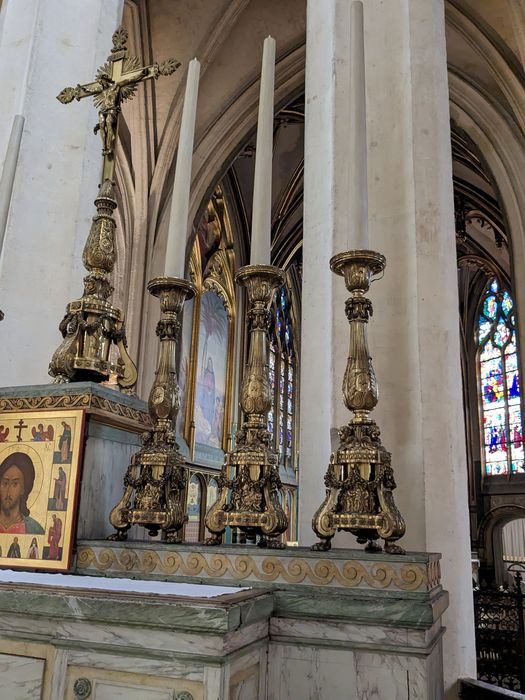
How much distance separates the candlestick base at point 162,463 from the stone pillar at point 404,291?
463 millimetres

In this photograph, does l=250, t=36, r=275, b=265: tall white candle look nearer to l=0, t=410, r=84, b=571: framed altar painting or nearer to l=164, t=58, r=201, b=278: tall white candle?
l=164, t=58, r=201, b=278: tall white candle

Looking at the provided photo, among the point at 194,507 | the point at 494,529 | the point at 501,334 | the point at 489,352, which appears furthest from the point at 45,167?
the point at 489,352

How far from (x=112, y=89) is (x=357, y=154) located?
93 cm

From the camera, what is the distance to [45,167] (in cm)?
274

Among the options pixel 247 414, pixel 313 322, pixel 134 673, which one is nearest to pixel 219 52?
pixel 313 322

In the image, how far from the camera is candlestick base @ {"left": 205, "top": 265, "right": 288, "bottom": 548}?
53.4 inches

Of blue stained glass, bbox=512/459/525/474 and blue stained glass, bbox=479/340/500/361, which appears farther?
blue stained glass, bbox=479/340/500/361

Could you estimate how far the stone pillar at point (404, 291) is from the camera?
171 centimetres

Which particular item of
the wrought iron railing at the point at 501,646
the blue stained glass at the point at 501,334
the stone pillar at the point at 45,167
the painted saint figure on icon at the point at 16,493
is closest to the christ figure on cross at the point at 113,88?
the stone pillar at the point at 45,167

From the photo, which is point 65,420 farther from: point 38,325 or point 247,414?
point 38,325

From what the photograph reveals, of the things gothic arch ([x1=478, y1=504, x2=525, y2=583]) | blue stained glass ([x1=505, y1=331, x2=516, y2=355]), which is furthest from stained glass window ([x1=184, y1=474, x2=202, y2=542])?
blue stained glass ([x1=505, y1=331, x2=516, y2=355])

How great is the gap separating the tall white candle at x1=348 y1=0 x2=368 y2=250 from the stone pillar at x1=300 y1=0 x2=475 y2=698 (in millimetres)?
443

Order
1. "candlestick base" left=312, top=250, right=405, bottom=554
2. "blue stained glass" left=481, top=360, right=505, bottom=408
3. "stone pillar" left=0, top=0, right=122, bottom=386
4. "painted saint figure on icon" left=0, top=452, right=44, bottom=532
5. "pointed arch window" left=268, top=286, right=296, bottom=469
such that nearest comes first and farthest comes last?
"candlestick base" left=312, top=250, right=405, bottom=554 < "painted saint figure on icon" left=0, top=452, right=44, bottom=532 < "stone pillar" left=0, top=0, right=122, bottom=386 < "pointed arch window" left=268, top=286, right=296, bottom=469 < "blue stained glass" left=481, top=360, right=505, bottom=408

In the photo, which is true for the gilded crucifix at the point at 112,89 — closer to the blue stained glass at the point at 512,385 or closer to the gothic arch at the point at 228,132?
the gothic arch at the point at 228,132
